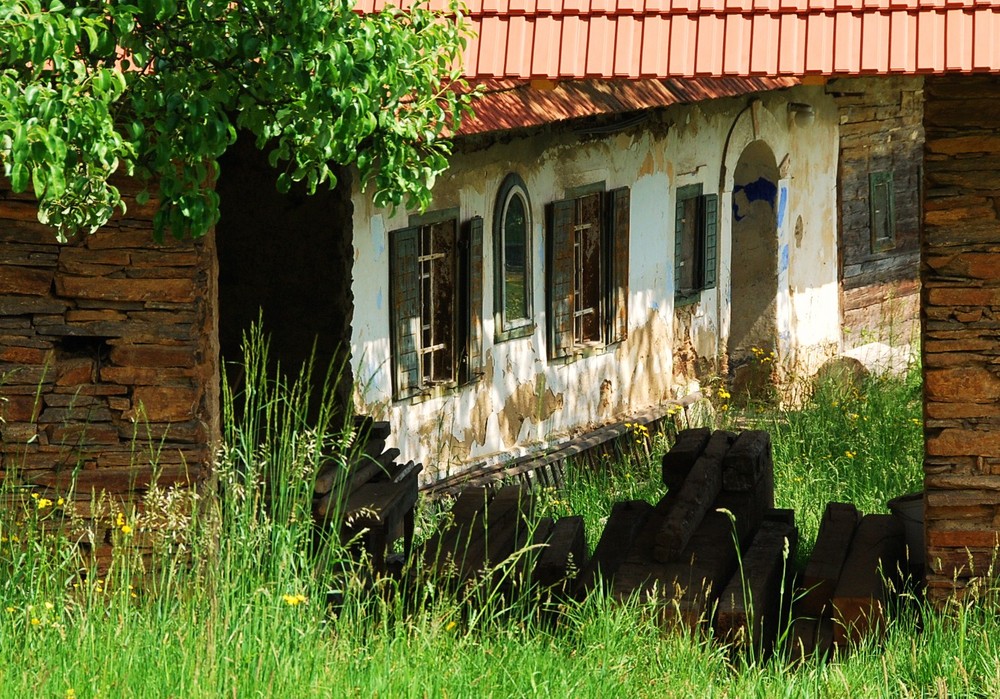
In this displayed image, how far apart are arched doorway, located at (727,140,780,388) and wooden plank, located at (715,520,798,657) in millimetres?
7619

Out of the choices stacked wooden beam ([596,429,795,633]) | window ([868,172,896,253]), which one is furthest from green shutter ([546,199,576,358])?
window ([868,172,896,253])

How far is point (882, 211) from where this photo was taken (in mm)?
16453

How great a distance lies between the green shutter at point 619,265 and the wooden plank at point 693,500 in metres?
3.77

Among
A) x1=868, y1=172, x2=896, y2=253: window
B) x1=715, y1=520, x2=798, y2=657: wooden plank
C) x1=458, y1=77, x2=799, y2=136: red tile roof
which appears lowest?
x1=715, y1=520, x2=798, y2=657: wooden plank

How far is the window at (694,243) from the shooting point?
13.9 meters

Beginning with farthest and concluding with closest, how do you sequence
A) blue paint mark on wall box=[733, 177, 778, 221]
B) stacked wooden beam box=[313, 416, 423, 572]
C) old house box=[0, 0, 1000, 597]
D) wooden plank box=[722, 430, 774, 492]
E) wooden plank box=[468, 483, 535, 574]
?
blue paint mark on wall box=[733, 177, 778, 221], wooden plank box=[722, 430, 774, 492], stacked wooden beam box=[313, 416, 423, 572], wooden plank box=[468, 483, 535, 574], old house box=[0, 0, 1000, 597]

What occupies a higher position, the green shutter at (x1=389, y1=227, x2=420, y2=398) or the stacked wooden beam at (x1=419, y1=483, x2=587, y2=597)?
the green shutter at (x1=389, y1=227, x2=420, y2=398)

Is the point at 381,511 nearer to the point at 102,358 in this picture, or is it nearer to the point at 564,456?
the point at 102,358

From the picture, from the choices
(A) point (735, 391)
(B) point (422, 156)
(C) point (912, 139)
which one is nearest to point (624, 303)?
(A) point (735, 391)

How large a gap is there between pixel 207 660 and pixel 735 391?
421 inches

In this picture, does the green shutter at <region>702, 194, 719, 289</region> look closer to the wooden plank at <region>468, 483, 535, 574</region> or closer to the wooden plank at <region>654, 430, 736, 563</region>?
the wooden plank at <region>654, 430, 736, 563</region>

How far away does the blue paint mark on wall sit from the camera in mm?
14852

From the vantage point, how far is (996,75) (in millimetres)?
5707

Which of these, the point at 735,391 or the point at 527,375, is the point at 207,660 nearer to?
the point at 527,375
